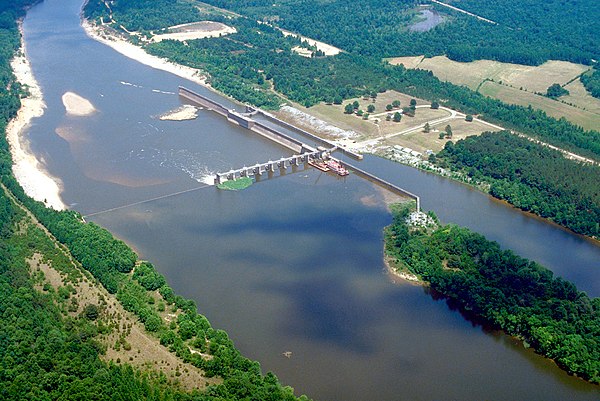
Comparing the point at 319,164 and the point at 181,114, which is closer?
the point at 319,164

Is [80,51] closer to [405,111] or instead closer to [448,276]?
[405,111]

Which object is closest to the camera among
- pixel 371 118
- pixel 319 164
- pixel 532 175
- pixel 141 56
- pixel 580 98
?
pixel 532 175

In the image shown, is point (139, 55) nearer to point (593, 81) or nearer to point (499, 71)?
point (499, 71)

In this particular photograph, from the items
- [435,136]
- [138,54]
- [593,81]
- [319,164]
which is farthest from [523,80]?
[138,54]

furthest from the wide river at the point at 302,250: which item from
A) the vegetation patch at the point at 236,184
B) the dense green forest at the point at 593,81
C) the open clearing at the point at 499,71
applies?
the dense green forest at the point at 593,81

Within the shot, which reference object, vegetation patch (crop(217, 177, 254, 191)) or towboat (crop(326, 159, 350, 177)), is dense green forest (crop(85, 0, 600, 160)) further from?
vegetation patch (crop(217, 177, 254, 191))

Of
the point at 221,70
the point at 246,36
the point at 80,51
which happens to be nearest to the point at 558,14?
the point at 246,36

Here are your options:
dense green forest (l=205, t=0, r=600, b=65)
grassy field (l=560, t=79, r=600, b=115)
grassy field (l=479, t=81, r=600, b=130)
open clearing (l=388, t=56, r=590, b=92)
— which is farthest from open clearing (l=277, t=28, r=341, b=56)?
grassy field (l=560, t=79, r=600, b=115)

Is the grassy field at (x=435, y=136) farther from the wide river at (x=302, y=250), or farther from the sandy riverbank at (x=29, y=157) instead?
the sandy riverbank at (x=29, y=157)

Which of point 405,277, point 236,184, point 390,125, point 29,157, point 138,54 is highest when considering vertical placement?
point 405,277
